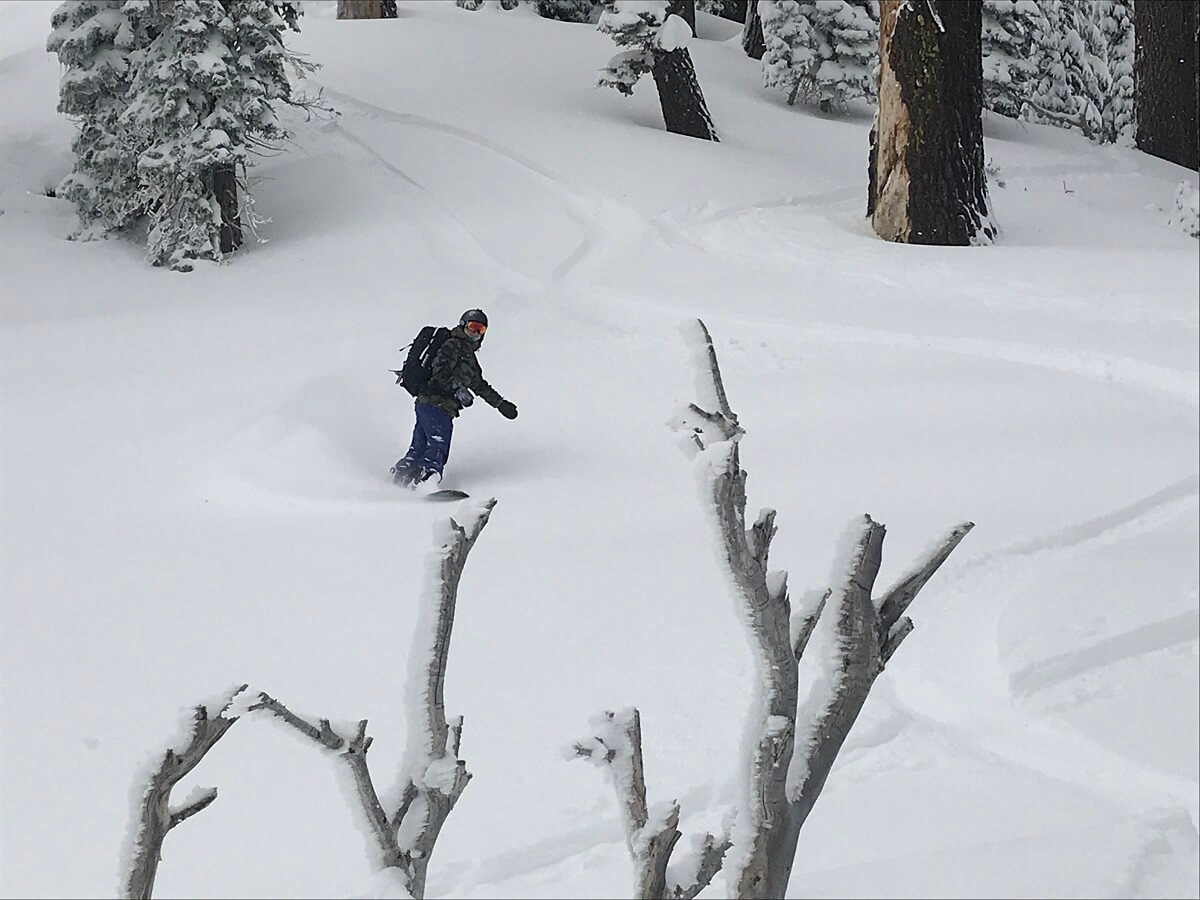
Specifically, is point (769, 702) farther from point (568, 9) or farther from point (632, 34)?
point (568, 9)

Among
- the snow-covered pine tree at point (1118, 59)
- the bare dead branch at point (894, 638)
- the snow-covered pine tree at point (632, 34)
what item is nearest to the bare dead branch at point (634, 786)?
the bare dead branch at point (894, 638)

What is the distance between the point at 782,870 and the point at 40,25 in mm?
27139

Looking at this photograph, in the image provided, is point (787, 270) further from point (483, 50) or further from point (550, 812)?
point (483, 50)

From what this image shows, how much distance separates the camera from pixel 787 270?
34.1ft

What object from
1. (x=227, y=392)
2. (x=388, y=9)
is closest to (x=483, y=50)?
(x=388, y=9)

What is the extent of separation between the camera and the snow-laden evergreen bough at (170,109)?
40.4ft

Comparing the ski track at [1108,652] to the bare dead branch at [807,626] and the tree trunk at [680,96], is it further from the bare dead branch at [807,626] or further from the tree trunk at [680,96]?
the tree trunk at [680,96]

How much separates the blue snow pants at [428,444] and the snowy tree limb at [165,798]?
6.01 metres

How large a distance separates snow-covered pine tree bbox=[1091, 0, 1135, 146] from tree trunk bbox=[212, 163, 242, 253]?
16.0 metres

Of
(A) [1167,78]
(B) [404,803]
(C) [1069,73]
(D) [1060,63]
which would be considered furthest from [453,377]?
(C) [1069,73]

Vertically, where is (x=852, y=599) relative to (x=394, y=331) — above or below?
above

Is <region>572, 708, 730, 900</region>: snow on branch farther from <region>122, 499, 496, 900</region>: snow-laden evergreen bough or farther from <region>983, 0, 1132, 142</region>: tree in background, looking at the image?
<region>983, 0, 1132, 142</region>: tree in background

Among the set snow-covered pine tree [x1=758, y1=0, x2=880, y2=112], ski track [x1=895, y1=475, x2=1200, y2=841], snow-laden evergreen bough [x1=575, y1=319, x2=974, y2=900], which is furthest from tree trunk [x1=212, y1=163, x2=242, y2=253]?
snow-laden evergreen bough [x1=575, y1=319, x2=974, y2=900]

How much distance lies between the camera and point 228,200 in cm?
1295
